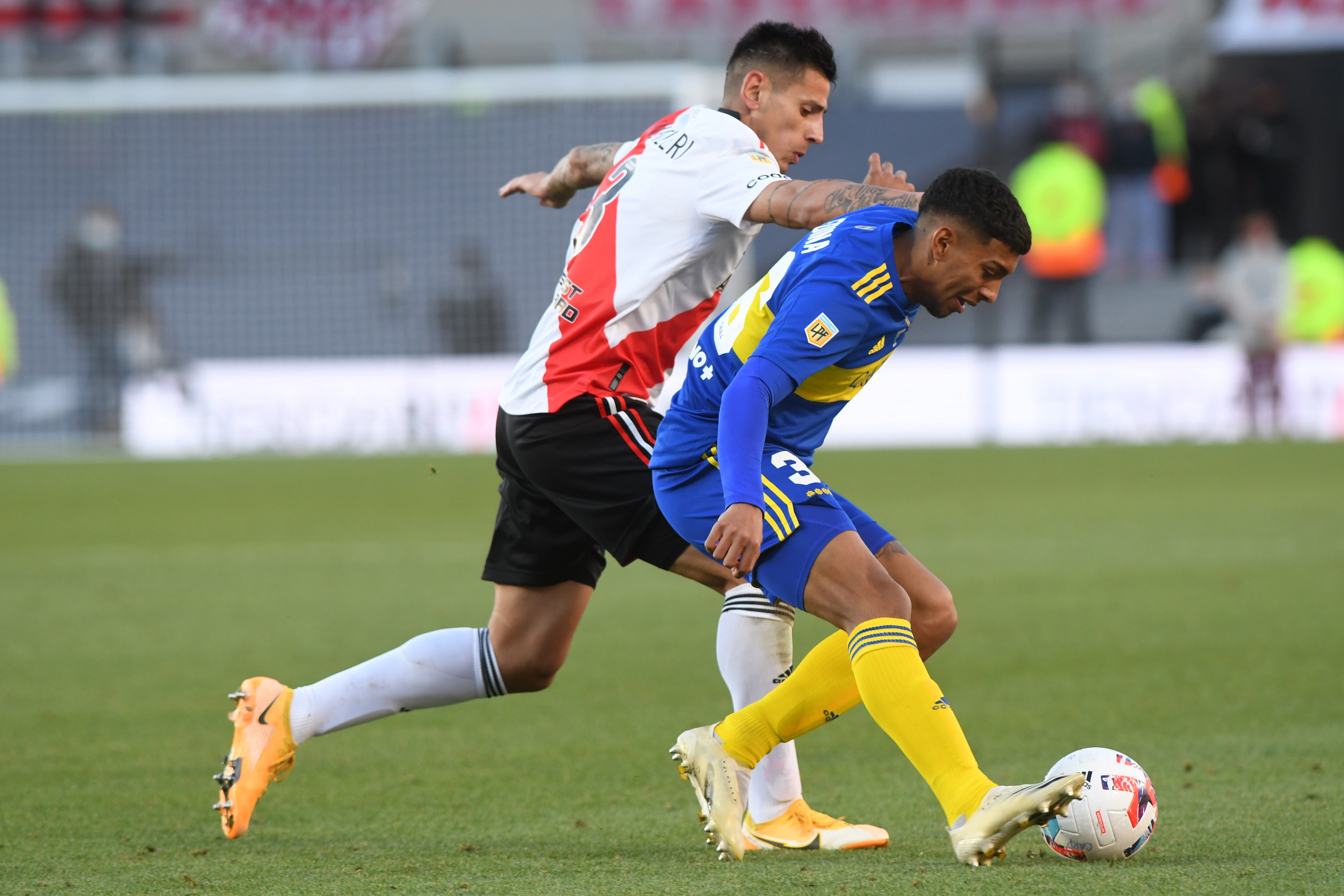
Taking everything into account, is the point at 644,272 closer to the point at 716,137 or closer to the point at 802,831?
the point at 716,137

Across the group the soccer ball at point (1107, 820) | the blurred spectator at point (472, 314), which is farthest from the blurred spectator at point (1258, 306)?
the soccer ball at point (1107, 820)

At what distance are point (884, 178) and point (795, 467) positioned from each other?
0.81m

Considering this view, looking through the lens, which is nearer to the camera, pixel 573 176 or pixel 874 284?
pixel 874 284

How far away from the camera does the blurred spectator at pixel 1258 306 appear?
55.9 feet

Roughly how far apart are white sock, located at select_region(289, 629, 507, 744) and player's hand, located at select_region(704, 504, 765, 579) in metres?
1.14

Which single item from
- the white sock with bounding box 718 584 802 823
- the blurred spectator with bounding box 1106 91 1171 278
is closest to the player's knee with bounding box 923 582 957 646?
the white sock with bounding box 718 584 802 823

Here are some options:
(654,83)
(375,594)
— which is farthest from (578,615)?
(654,83)

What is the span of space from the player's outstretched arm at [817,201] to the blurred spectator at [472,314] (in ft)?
49.2

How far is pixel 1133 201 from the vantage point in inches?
885

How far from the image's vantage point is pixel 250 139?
846 inches

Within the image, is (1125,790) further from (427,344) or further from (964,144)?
(964,144)

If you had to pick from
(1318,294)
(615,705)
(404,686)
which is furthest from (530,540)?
(1318,294)

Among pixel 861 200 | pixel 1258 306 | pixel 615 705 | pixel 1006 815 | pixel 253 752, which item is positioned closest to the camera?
pixel 1006 815

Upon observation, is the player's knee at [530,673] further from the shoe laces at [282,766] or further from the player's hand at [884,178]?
the player's hand at [884,178]
